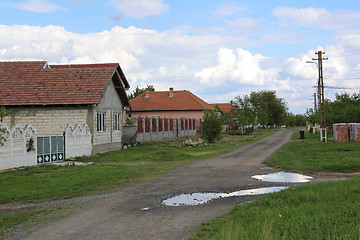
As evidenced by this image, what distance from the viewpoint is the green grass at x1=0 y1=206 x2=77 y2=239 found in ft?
24.1

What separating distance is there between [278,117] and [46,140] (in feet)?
314

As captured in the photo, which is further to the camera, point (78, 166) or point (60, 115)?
point (60, 115)

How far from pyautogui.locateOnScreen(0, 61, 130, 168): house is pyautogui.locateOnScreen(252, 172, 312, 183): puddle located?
37.6 feet

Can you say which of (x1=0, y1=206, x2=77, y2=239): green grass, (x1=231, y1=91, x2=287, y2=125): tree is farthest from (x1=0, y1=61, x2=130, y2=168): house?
(x1=231, y1=91, x2=287, y2=125): tree

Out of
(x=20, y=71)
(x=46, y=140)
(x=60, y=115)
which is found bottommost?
(x=46, y=140)

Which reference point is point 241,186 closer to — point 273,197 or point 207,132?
point 273,197

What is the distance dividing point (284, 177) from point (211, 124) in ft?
72.5

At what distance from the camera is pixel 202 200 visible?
31.5ft

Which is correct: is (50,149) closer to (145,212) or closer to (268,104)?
(145,212)

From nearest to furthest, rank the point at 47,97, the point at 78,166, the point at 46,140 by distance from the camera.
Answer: the point at 78,166
the point at 46,140
the point at 47,97

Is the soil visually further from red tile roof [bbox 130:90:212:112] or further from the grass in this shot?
red tile roof [bbox 130:90:212:112]

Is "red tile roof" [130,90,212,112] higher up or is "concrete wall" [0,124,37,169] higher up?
"red tile roof" [130,90,212,112]

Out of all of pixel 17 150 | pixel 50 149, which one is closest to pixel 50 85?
pixel 50 149

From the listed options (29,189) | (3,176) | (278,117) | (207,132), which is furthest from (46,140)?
(278,117)
